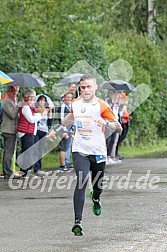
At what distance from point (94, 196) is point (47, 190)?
338cm

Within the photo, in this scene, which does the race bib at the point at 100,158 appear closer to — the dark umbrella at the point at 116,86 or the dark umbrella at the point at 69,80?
the dark umbrella at the point at 69,80

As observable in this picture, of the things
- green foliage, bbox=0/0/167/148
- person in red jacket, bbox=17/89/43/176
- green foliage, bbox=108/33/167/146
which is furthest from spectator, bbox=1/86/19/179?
green foliage, bbox=108/33/167/146

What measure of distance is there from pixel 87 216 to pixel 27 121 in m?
4.77

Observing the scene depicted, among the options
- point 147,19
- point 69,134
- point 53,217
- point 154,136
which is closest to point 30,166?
point 69,134

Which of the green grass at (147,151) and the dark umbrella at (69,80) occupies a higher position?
the dark umbrella at (69,80)

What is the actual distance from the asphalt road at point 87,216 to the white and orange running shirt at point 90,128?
0.92 m

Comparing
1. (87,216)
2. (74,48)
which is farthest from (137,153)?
(87,216)

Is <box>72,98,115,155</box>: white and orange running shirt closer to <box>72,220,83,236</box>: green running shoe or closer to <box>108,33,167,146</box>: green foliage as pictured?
<box>72,220,83,236</box>: green running shoe

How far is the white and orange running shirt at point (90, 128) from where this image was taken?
911 centimetres

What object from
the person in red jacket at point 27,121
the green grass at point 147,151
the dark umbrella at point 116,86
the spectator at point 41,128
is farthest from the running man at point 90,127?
the green grass at point 147,151

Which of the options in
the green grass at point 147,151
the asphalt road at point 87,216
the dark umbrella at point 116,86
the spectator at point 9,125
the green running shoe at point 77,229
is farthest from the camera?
the green grass at point 147,151

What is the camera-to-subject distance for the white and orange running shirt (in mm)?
9109

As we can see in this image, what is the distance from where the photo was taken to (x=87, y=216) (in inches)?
400

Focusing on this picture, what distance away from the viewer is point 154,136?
25047mm
